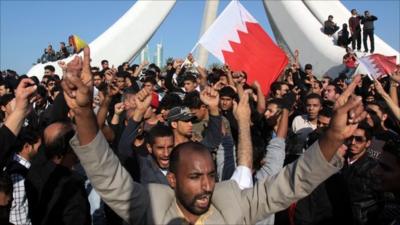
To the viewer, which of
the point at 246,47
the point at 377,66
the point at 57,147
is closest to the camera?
the point at 57,147

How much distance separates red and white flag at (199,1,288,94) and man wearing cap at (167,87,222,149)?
1908mm

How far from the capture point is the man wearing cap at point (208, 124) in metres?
3.31

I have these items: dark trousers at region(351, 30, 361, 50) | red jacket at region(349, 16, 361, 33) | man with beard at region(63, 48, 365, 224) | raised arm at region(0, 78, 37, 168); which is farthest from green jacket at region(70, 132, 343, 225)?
dark trousers at region(351, 30, 361, 50)

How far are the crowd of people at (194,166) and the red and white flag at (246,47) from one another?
994mm

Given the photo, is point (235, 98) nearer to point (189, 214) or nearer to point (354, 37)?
point (189, 214)

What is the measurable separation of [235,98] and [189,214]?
9.43ft

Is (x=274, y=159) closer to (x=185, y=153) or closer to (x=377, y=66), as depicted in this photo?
(x=185, y=153)

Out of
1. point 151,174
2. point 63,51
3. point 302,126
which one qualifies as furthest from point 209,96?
point 63,51

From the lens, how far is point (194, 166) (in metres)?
2.03

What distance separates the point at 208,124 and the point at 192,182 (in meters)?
1.56

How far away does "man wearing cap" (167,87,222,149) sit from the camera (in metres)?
3.31

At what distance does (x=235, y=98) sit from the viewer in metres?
4.82

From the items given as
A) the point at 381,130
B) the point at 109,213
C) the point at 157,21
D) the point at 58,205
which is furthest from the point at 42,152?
the point at 157,21

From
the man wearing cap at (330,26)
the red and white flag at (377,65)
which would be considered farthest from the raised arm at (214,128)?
the man wearing cap at (330,26)
